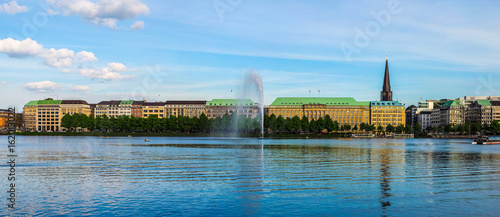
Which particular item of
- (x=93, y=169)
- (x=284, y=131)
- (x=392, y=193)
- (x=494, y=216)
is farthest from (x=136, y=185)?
(x=284, y=131)

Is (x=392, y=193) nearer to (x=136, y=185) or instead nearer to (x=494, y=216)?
(x=494, y=216)

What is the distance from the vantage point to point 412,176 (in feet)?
113

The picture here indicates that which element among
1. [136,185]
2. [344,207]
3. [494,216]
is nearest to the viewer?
[494,216]

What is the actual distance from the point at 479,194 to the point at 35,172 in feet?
99.0

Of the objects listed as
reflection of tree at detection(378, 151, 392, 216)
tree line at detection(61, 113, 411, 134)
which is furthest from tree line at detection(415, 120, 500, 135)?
reflection of tree at detection(378, 151, 392, 216)

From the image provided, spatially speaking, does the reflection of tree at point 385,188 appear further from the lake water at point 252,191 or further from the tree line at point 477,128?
the tree line at point 477,128

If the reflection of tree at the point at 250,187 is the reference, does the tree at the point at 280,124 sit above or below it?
above

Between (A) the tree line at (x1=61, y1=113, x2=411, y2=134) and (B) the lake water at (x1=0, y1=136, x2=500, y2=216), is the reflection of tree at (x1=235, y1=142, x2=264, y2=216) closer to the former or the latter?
(B) the lake water at (x1=0, y1=136, x2=500, y2=216)

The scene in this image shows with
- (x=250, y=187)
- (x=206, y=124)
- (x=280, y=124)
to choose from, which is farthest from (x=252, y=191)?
(x=206, y=124)

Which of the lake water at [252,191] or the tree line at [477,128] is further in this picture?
the tree line at [477,128]

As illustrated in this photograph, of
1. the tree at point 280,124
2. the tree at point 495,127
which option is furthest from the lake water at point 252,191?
the tree at point 495,127

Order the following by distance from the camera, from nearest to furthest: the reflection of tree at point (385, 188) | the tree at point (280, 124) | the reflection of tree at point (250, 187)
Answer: the reflection of tree at point (250, 187)
the reflection of tree at point (385, 188)
the tree at point (280, 124)

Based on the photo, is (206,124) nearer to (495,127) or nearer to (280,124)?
(280,124)

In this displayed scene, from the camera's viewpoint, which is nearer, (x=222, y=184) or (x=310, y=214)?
(x=310, y=214)
